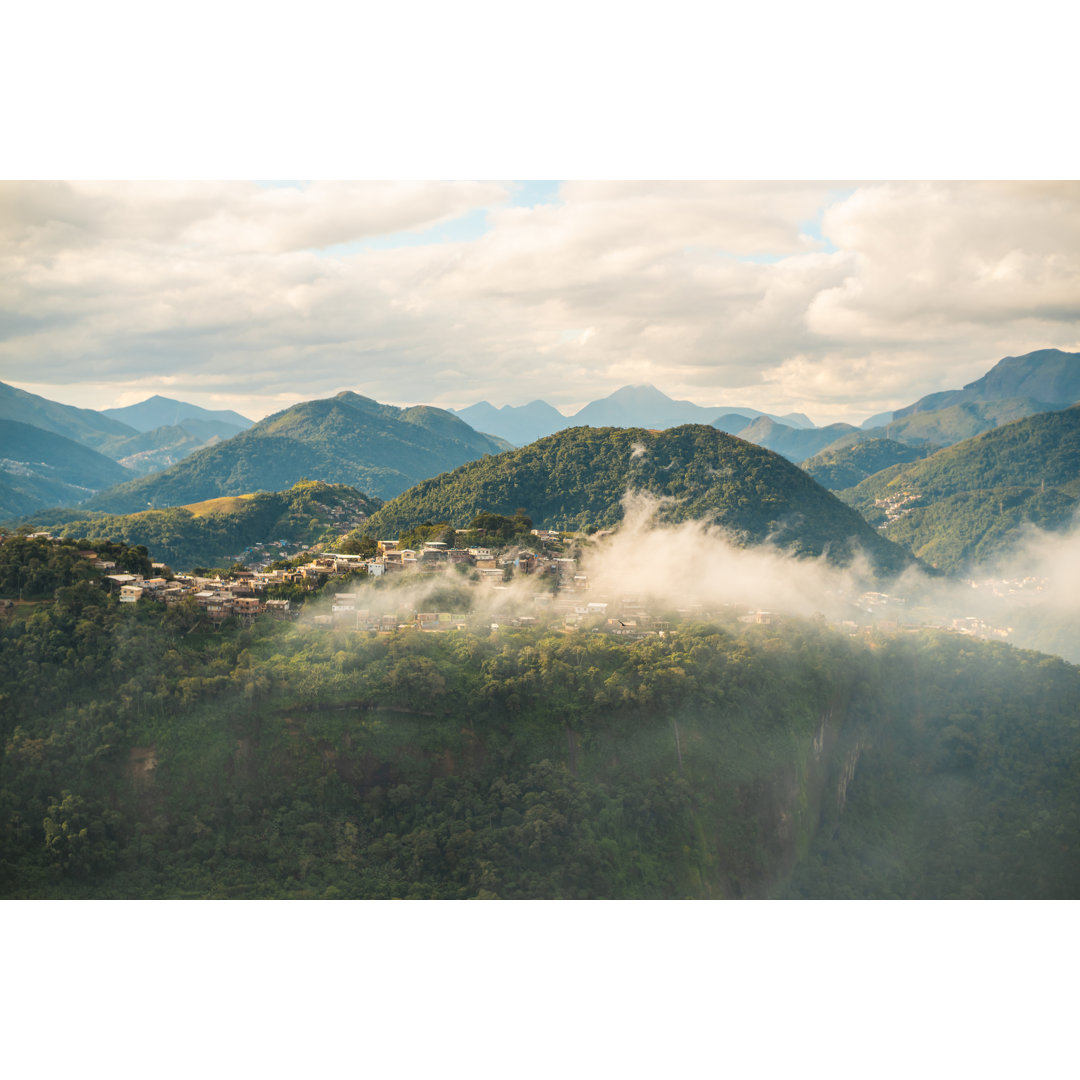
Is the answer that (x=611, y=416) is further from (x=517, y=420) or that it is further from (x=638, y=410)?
(x=517, y=420)

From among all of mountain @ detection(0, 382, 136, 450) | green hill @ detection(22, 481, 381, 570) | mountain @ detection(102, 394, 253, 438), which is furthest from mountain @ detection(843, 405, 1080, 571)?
mountain @ detection(102, 394, 253, 438)

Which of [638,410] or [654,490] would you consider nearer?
[654,490]

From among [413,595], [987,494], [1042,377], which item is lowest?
[413,595]

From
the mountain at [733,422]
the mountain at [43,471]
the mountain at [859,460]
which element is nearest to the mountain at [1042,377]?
the mountain at [859,460]

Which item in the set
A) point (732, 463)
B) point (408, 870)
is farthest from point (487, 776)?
point (732, 463)

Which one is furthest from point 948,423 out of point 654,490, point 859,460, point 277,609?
point 277,609

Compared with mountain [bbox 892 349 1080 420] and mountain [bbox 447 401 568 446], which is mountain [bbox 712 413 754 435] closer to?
mountain [bbox 447 401 568 446]

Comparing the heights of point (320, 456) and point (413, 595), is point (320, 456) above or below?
Answer: above
